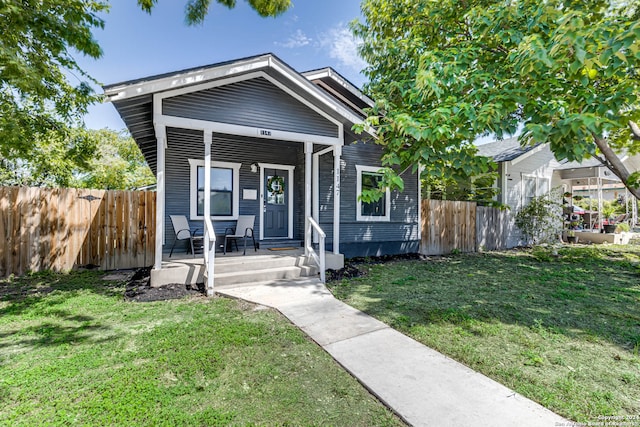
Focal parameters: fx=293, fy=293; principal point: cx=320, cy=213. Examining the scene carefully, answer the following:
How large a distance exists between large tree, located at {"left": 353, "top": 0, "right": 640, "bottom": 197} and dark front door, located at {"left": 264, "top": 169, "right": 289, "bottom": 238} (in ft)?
10.8

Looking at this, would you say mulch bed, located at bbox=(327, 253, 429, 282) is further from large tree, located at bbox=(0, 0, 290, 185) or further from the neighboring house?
large tree, located at bbox=(0, 0, 290, 185)

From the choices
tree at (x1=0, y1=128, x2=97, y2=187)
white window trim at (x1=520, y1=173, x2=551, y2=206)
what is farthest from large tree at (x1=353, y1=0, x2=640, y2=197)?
tree at (x1=0, y1=128, x2=97, y2=187)

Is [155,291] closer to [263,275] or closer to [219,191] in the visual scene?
[263,275]

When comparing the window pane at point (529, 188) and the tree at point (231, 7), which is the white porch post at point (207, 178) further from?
the window pane at point (529, 188)

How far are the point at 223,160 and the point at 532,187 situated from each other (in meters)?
13.0

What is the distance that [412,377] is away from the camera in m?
2.63

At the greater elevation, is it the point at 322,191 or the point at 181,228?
the point at 322,191

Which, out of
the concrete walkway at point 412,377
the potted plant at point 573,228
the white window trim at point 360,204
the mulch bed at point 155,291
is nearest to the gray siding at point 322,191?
the white window trim at point 360,204

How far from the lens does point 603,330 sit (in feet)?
12.2

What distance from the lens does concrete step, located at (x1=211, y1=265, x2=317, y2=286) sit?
217 inches

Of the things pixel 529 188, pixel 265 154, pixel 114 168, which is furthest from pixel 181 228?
pixel 114 168

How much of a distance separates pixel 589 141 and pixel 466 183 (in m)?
8.13

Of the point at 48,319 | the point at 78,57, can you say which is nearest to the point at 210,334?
the point at 48,319

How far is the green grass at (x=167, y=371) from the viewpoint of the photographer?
83.9 inches
